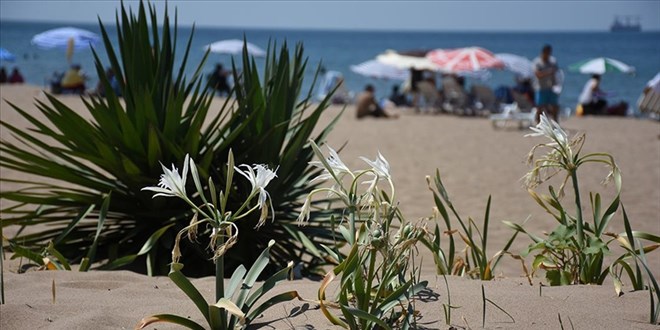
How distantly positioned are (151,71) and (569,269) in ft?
Result: 8.45

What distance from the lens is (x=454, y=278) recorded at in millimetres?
3656

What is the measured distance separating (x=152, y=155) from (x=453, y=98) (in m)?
15.6

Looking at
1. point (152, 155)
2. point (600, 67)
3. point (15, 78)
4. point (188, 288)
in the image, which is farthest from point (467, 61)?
point (188, 288)

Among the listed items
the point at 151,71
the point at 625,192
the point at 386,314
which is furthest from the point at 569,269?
the point at 625,192

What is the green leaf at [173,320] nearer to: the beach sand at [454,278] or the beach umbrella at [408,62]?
the beach sand at [454,278]

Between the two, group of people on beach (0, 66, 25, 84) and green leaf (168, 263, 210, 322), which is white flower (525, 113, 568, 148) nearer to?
green leaf (168, 263, 210, 322)

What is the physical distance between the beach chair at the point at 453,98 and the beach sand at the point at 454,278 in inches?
90.2

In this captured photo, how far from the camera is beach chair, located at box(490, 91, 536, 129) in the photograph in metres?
15.6

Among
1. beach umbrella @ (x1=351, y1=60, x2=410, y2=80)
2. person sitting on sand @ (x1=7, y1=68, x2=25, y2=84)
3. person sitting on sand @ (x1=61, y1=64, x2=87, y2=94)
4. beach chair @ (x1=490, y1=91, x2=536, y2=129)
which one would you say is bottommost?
person sitting on sand @ (x1=7, y1=68, x2=25, y2=84)

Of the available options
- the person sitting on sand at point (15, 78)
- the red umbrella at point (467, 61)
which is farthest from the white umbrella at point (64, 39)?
the red umbrella at point (467, 61)

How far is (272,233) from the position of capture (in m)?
4.75

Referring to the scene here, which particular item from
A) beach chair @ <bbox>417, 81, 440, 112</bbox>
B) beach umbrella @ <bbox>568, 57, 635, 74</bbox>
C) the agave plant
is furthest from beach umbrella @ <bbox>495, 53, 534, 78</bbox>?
the agave plant

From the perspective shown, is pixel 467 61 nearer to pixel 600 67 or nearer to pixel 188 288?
pixel 600 67

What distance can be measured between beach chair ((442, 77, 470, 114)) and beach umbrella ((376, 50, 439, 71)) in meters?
0.86
